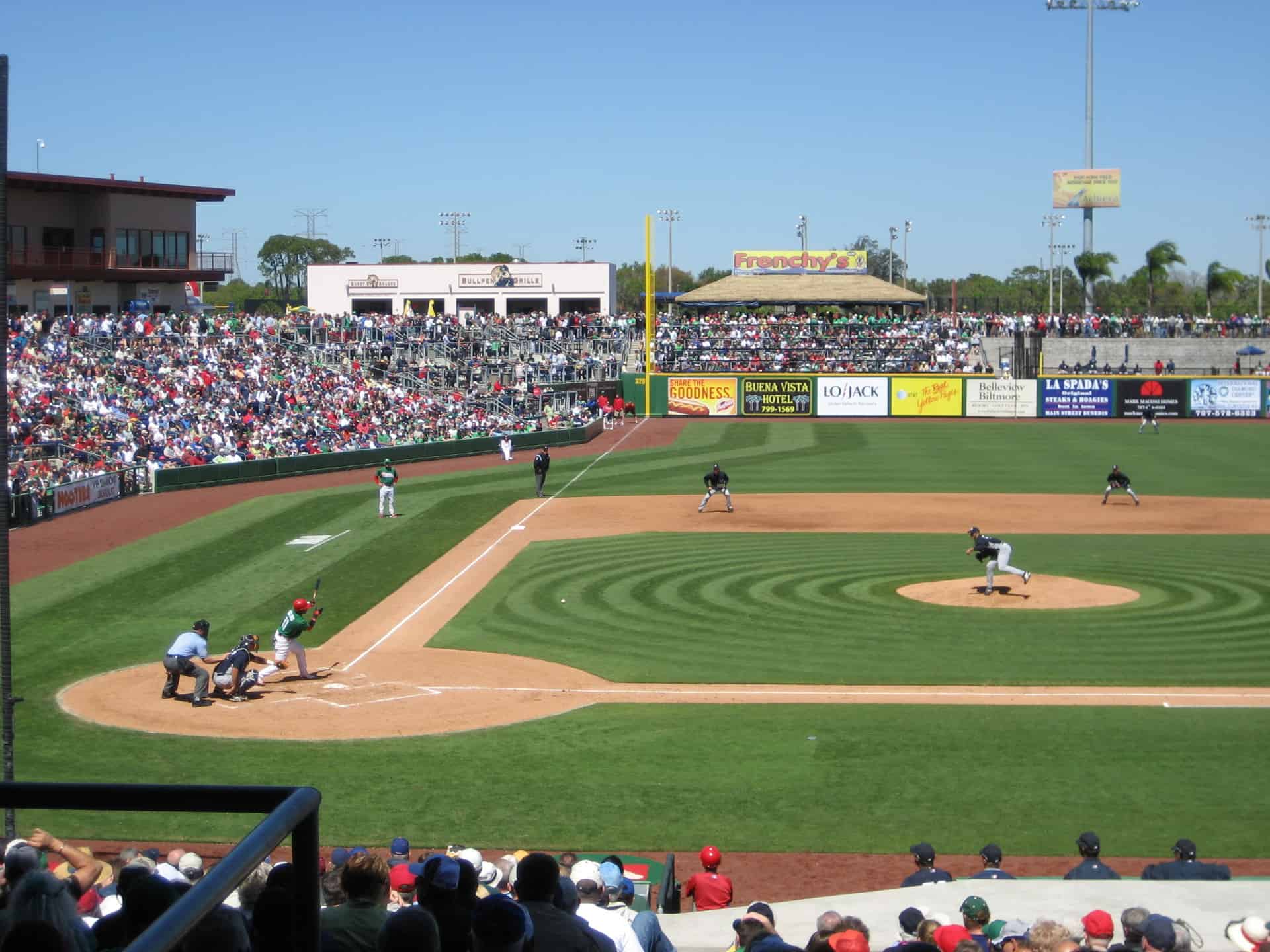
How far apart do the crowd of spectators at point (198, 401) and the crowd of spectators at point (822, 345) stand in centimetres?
1684

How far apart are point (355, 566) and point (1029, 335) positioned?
57094 mm

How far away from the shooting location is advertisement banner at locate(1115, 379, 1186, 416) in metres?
69.9

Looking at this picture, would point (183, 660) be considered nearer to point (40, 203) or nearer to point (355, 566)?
point (355, 566)

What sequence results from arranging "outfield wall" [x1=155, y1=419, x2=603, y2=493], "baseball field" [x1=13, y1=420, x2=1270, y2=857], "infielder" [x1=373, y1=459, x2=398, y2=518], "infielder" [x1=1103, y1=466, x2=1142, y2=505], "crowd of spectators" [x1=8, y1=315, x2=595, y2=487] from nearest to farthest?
"baseball field" [x1=13, y1=420, x2=1270, y2=857] → "infielder" [x1=373, y1=459, x2=398, y2=518] → "infielder" [x1=1103, y1=466, x2=1142, y2=505] → "crowd of spectators" [x1=8, y1=315, x2=595, y2=487] → "outfield wall" [x1=155, y1=419, x2=603, y2=493]

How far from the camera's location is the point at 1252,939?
26.4 feet

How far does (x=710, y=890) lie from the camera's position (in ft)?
38.0

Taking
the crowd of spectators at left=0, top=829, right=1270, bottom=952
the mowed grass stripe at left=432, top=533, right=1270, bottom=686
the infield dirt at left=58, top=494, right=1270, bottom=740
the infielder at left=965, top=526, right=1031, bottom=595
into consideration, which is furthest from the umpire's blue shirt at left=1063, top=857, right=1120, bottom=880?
the infielder at left=965, top=526, right=1031, bottom=595

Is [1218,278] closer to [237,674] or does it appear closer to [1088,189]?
[1088,189]

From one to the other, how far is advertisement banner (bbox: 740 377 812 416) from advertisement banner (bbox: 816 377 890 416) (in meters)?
0.68

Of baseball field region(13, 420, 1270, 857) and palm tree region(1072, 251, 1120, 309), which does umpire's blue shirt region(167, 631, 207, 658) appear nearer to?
baseball field region(13, 420, 1270, 857)

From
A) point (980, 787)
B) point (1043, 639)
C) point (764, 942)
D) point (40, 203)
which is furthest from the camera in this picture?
point (40, 203)

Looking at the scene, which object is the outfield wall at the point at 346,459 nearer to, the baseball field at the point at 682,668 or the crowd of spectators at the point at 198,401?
the crowd of spectators at the point at 198,401

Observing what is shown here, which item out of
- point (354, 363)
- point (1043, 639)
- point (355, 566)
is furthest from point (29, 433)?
point (1043, 639)

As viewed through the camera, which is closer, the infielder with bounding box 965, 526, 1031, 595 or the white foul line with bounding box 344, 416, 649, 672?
the white foul line with bounding box 344, 416, 649, 672
